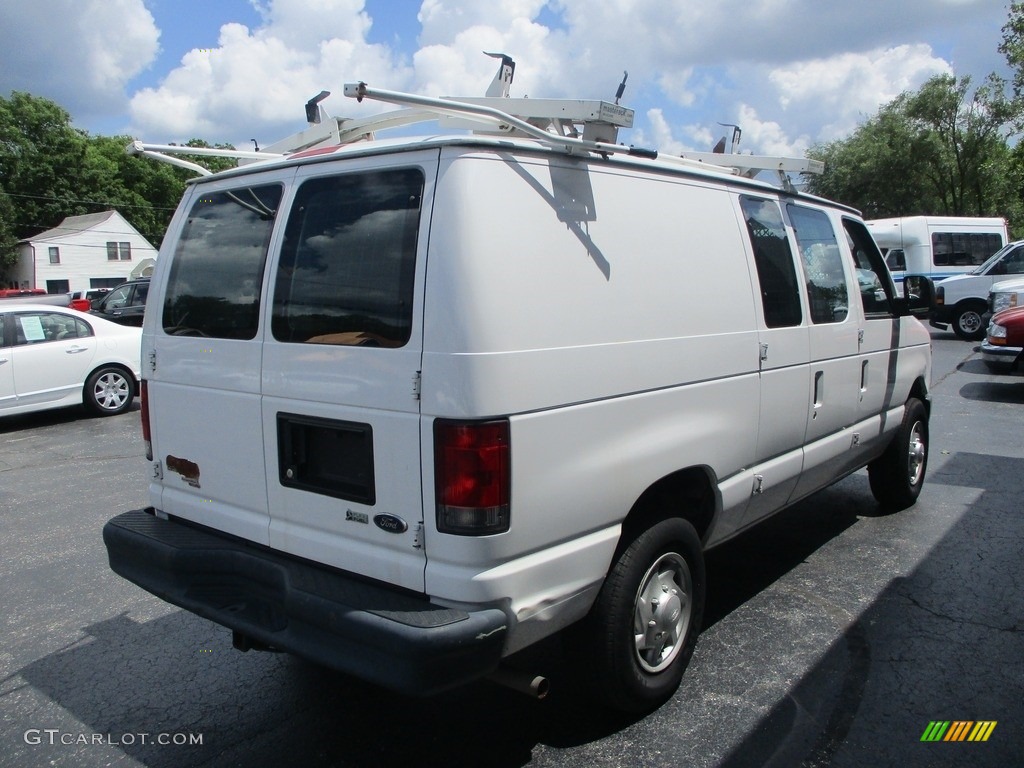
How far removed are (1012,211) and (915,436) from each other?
43492mm

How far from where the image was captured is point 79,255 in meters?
68.5

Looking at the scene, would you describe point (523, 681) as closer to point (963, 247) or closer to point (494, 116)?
point (494, 116)

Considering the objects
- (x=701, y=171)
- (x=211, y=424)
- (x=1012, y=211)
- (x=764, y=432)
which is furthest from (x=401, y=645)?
(x=1012, y=211)

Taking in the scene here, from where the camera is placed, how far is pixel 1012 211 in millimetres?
42000

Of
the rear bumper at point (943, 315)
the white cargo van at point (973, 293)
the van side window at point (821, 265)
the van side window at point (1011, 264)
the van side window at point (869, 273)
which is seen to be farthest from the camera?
the rear bumper at point (943, 315)

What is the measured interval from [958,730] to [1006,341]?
32.4ft

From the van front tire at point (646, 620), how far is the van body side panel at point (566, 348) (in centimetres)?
16

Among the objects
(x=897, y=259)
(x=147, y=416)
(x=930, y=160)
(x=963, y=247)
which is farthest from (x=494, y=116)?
(x=930, y=160)

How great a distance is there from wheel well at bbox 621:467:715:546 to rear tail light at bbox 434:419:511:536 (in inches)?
30.8

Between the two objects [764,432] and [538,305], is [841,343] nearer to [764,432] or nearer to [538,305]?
[764,432]

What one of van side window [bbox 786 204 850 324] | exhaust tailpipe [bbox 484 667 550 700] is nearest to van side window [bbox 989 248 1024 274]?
van side window [bbox 786 204 850 324]

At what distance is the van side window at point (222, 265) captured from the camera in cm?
325

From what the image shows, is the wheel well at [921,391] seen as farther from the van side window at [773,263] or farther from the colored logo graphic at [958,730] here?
the colored logo graphic at [958,730]

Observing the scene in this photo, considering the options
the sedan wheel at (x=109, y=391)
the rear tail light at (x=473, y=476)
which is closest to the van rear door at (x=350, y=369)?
the rear tail light at (x=473, y=476)
